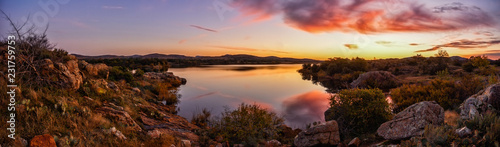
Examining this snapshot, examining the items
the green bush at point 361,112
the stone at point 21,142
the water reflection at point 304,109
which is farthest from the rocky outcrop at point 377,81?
the stone at point 21,142

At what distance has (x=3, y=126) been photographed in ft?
15.7

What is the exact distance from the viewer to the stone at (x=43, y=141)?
452cm

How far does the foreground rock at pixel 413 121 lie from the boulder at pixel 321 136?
1.27 meters

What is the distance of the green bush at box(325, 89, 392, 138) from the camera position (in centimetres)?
841

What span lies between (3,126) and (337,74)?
33033 mm

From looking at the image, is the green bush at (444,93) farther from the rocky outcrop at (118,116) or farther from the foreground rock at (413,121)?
the rocky outcrop at (118,116)

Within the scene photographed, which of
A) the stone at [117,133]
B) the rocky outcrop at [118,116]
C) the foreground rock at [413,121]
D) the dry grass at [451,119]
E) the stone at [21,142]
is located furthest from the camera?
the rocky outcrop at [118,116]

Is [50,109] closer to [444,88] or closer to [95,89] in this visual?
[95,89]

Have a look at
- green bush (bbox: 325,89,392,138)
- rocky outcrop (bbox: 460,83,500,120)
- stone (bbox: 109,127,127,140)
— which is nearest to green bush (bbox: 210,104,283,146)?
green bush (bbox: 325,89,392,138)

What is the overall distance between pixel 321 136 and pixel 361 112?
93.0 inches

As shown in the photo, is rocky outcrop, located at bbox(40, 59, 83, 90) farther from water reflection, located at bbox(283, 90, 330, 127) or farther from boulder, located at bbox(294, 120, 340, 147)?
water reflection, located at bbox(283, 90, 330, 127)

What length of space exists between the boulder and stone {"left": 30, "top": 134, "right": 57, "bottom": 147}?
20.3 ft

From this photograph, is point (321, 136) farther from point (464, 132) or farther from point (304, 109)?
point (304, 109)

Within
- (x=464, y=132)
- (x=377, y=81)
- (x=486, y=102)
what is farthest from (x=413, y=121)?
(x=377, y=81)
